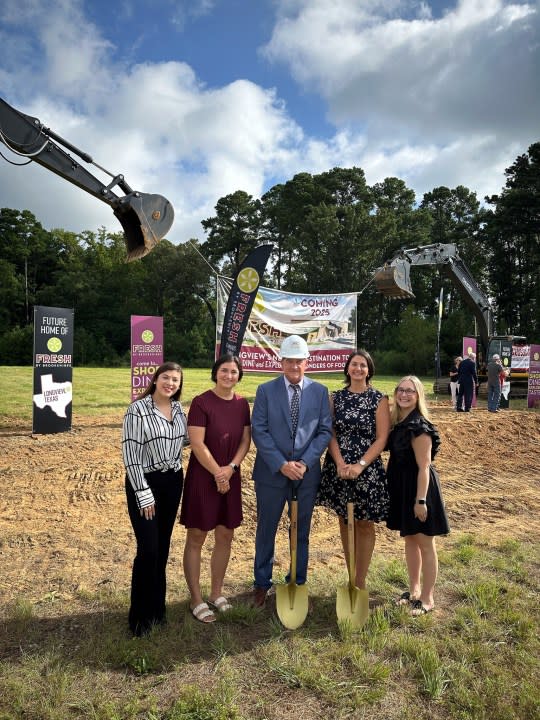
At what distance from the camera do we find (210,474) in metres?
3.24

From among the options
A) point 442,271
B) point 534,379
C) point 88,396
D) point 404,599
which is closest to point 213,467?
point 404,599

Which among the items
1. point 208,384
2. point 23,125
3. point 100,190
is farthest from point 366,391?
point 208,384

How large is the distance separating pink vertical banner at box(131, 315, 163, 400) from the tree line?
24.6 metres

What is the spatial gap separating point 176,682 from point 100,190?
212 inches

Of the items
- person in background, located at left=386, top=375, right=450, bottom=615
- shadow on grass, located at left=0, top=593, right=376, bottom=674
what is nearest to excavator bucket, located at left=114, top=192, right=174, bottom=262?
person in background, located at left=386, top=375, right=450, bottom=615

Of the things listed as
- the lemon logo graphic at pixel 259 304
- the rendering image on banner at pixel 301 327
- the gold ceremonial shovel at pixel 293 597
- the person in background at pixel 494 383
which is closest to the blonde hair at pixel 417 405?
the gold ceremonial shovel at pixel 293 597

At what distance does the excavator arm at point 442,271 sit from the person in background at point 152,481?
11797 mm

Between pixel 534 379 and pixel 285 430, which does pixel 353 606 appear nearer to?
pixel 285 430

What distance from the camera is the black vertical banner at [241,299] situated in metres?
8.09

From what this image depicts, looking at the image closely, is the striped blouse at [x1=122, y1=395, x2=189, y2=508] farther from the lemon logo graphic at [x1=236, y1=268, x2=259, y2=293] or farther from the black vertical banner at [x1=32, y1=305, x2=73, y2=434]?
the black vertical banner at [x1=32, y1=305, x2=73, y2=434]

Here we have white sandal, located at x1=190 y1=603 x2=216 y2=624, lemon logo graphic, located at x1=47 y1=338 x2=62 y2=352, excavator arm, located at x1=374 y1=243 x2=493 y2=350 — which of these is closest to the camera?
white sandal, located at x1=190 y1=603 x2=216 y2=624

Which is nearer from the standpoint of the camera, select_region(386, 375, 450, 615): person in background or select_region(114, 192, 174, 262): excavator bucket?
select_region(386, 375, 450, 615): person in background

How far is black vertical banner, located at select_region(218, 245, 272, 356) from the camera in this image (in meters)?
8.09

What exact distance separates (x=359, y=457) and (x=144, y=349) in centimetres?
731
